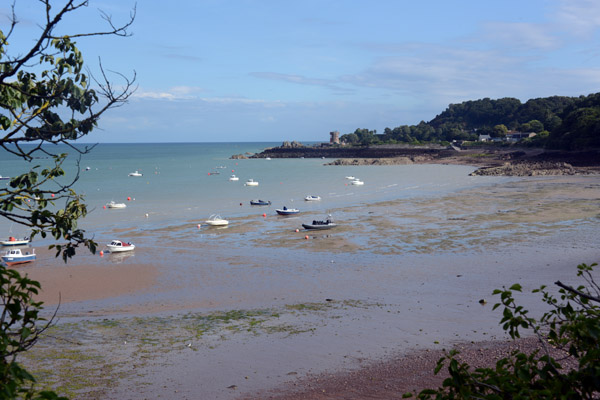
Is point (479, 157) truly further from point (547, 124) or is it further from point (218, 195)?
point (218, 195)

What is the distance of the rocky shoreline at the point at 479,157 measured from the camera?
281 ft

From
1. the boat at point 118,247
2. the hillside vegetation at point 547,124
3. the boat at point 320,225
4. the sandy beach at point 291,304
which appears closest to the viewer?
the sandy beach at point 291,304

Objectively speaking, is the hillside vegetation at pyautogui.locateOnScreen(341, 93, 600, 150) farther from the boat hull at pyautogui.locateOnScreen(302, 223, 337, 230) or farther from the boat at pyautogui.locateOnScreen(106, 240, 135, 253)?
the boat at pyautogui.locateOnScreen(106, 240, 135, 253)

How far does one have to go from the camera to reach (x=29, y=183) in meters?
5.92

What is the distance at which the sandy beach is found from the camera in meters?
13.9

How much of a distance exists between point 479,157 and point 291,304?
111 metres

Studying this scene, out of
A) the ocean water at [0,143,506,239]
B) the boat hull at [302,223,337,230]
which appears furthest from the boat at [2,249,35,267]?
the boat hull at [302,223,337,230]

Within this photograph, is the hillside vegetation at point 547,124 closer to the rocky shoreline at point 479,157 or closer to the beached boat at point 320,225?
the rocky shoreline at point 479,157

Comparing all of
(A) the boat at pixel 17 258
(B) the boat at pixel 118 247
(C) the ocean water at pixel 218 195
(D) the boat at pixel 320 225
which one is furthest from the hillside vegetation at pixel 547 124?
(A) the boat at pixel 17 258

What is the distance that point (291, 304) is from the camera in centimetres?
2075

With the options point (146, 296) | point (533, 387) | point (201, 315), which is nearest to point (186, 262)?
point (146, 296)

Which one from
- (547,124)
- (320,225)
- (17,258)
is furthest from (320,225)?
(547,124)

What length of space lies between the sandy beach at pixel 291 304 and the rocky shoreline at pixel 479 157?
48.7 meters

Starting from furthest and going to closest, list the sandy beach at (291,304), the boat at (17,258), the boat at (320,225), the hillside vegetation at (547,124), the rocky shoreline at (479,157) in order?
the hillside vegetation at (547,124)
the rocky shoreline at (479,157)
the boat at (320,225)
the boat at (17,258)
the sandy beach at (291,304)
